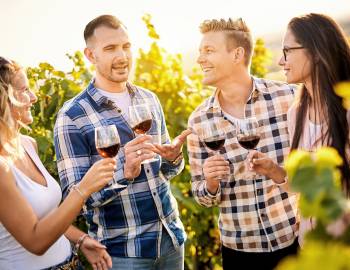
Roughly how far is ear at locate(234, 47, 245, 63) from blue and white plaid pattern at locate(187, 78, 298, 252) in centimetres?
29

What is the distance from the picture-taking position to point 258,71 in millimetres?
6625

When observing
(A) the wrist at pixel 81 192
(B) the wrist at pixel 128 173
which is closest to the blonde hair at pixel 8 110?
(A) the wrist at pixel 81 192

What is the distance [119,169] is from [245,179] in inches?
30.8

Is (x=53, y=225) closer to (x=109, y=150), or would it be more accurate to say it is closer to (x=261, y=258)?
(x=109, y=150)

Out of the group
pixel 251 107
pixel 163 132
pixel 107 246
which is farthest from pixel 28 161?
pixel 251 107

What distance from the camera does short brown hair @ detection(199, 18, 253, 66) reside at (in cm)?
351

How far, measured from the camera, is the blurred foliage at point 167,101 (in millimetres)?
4336

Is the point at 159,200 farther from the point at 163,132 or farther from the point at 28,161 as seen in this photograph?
the point at 28,161

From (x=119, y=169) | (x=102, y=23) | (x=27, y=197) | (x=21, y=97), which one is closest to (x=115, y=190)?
(x=119, y=169)

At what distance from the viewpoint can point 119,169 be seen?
2.95 m

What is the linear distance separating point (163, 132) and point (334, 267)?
2.77 meters

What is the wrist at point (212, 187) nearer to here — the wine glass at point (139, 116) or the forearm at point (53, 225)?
the wine glass at point (139, 116)

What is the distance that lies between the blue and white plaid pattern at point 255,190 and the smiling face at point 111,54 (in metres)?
0.58

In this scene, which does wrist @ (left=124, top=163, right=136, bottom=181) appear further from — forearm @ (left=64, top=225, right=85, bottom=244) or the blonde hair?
the blonde hair
